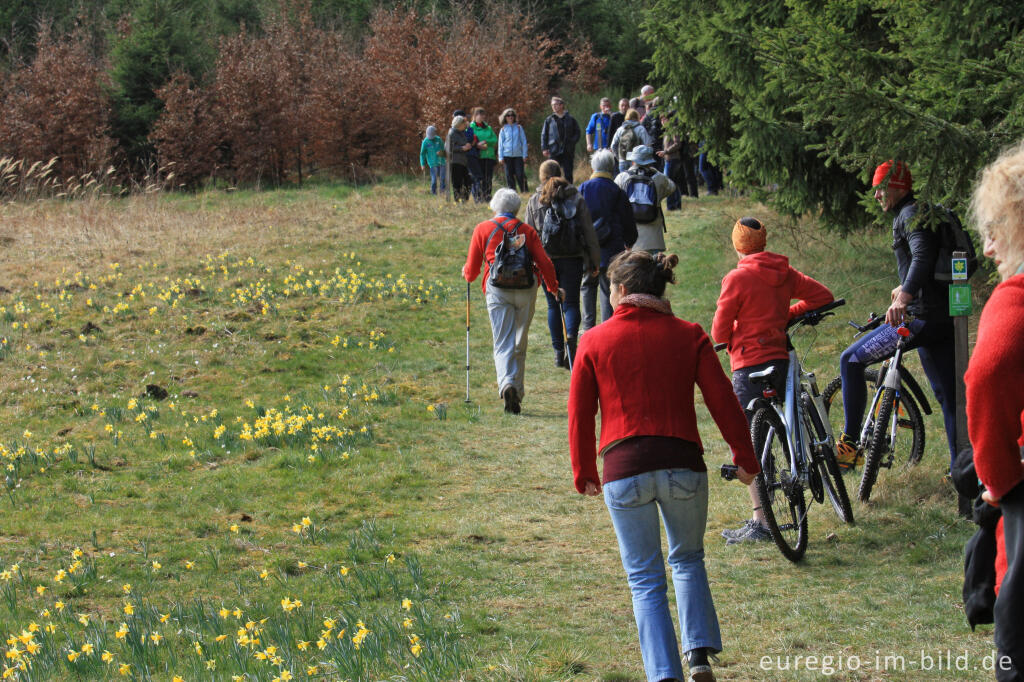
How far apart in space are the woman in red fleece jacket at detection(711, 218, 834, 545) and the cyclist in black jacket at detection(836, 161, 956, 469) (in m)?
0.54

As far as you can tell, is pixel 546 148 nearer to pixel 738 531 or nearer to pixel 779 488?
pixel 738 531

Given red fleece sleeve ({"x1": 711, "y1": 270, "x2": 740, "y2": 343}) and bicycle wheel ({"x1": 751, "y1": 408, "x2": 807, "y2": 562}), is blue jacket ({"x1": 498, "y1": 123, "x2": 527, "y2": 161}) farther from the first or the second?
bicycle wheel ({"x1": 751, "y1": 408, "x2": 807, "y2": 562})

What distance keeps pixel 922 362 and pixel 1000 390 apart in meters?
4.07

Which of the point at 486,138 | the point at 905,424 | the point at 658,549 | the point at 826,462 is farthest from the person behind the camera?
the point at 486,138

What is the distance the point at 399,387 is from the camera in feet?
36.8

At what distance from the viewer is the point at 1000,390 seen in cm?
301

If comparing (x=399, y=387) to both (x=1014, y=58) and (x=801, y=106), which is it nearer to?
(x=801, y=106)

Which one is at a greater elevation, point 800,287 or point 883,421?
point 800,287

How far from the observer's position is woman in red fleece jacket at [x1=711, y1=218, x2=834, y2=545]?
6.62 m

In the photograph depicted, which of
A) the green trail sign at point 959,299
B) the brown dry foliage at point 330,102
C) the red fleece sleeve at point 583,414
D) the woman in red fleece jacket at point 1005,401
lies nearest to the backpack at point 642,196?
the green trail sign at point 959,299

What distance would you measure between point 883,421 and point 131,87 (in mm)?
29319

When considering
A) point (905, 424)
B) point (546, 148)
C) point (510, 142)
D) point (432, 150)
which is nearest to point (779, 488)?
point (905, 424)

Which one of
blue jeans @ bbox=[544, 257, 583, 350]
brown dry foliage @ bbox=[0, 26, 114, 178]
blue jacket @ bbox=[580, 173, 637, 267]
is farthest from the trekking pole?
brown dry foliage @ bbox=[0, 26, 114, 178]

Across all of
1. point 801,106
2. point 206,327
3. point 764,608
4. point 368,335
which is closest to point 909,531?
point 764,608
